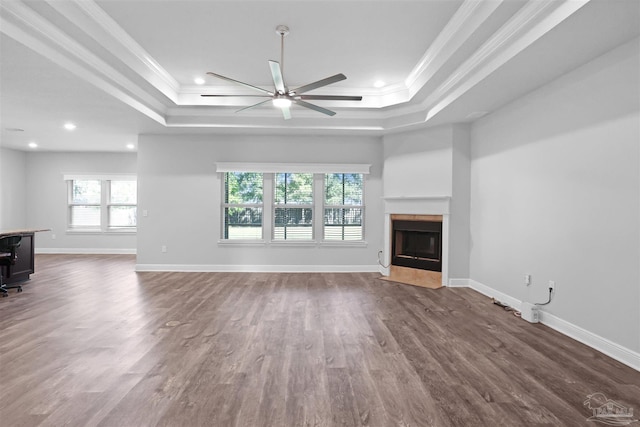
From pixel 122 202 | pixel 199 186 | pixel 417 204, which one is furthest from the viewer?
pixel 122 202

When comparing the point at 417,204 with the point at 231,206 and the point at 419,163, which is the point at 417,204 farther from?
the point at 231,206

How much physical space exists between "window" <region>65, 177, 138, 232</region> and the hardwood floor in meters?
4.31

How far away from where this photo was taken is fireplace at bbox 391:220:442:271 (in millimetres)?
5258

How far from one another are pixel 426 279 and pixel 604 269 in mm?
2663

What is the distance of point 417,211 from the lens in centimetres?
539

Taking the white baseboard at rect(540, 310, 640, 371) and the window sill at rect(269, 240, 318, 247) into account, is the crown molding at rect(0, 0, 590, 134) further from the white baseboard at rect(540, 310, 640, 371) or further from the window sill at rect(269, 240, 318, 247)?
the white baseboard at rect(540, 310, 640, 371)

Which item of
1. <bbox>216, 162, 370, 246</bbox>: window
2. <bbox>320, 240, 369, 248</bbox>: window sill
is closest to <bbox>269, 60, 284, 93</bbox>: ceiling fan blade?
<bbox>216, 162, 370, 246</bbox>: window

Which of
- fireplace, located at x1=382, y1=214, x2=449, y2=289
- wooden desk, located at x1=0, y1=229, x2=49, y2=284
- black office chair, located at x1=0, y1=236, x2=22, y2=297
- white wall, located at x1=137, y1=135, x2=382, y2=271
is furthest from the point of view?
white wall, located at x1=137, y1=135, x2=382, y2=271

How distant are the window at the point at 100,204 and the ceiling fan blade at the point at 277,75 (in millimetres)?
6662

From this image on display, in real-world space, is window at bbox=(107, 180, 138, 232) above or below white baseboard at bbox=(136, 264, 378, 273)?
above

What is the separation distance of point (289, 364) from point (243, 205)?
162 inches

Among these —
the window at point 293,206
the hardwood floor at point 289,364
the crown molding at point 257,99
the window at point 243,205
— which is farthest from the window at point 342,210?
the hardwood floor at point 289,364

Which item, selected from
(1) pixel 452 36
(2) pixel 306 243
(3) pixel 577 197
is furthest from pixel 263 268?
(3) pixel 577 197

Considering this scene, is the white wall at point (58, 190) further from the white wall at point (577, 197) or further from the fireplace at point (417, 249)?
the white wall at point (577, 197)
